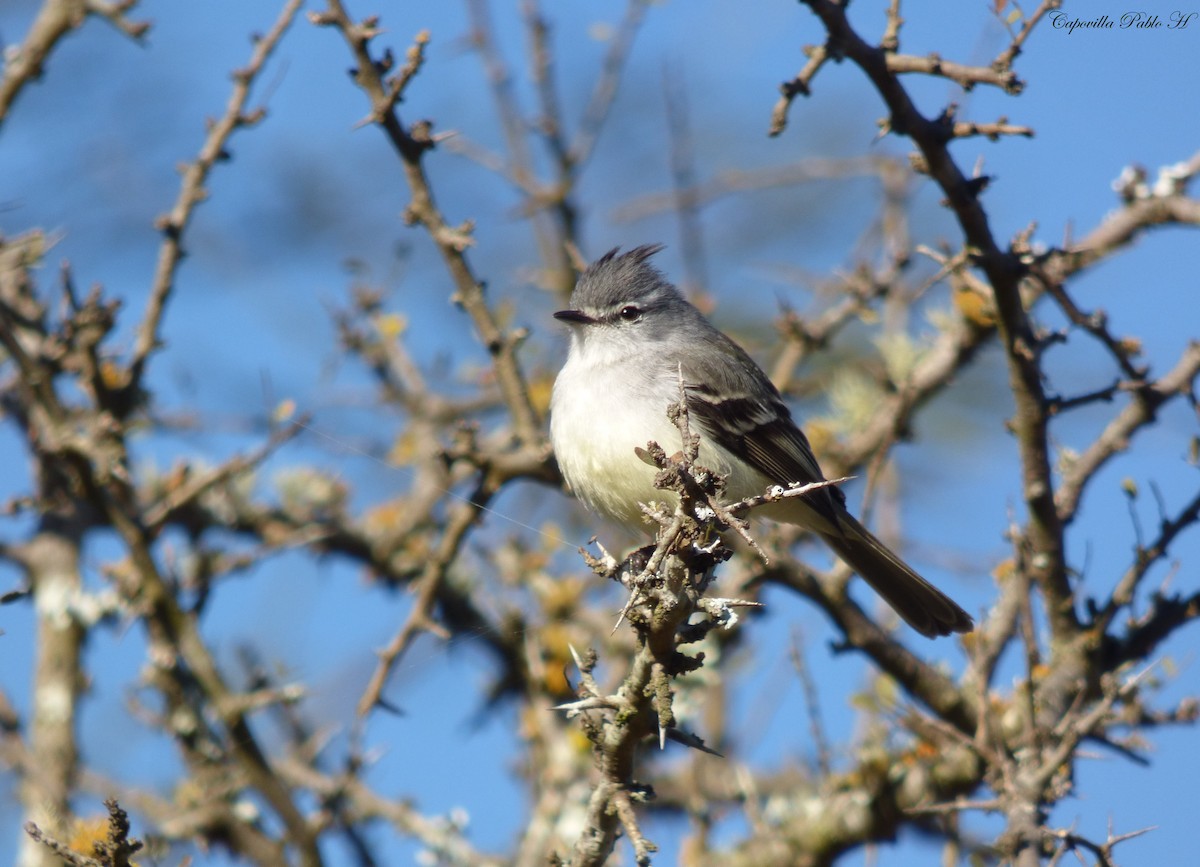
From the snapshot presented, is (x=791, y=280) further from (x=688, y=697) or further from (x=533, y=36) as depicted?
(x=688, y=697)

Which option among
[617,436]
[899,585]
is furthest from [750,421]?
[899,585]

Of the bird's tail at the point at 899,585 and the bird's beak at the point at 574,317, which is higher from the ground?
the bird's beak at the point at 574,317

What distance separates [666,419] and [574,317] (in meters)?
0.88

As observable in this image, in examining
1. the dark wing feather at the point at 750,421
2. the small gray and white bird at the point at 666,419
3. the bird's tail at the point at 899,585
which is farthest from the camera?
the bird's tail at the point at 899,585

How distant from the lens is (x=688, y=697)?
5008mm

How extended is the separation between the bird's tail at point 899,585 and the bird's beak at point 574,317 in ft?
4.56

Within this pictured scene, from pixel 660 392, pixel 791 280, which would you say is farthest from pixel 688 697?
pixel 791 280

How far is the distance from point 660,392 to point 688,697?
1.23 metres

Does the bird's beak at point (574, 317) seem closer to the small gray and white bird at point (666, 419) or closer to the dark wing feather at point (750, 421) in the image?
the small gray and white bird at point (666, 419)

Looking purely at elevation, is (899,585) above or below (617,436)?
above

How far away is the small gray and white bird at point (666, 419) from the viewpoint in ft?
15.3

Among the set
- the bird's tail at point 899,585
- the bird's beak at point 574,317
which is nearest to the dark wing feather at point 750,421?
the bird's tail at point 899,585

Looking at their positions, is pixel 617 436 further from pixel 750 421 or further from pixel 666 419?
pixel 750 421

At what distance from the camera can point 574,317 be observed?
214 inches
